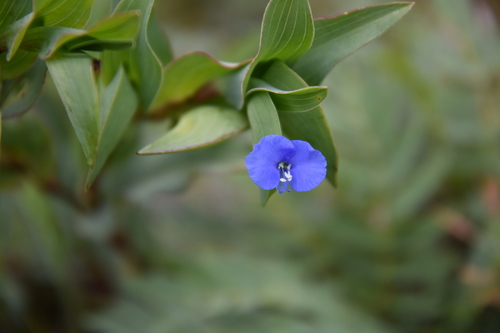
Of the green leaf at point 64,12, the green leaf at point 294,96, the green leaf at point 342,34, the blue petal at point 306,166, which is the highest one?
the green leaf at point 342,34

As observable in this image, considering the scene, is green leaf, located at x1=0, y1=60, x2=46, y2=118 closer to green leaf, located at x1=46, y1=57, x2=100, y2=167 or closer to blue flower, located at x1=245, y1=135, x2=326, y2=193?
green leaf, located at x1=46, y1=57, x2=100, y2=167

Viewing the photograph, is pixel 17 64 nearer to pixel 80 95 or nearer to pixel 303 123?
pixel 80 95

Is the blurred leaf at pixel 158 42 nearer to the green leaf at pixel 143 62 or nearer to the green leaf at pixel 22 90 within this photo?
the green leaf at pixel 143 62

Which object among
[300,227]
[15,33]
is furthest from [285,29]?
[300,227]

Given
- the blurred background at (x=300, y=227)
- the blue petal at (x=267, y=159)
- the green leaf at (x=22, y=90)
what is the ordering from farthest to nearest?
the blurred background at (x=300, y=227) < the green leaf at (x=22, y=90) < the blue petal at (x=267, y=159)

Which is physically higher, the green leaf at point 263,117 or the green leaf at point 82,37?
the green leaf at point 263,117

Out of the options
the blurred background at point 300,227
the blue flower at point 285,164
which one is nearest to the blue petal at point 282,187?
the blue flower at point 285,164
